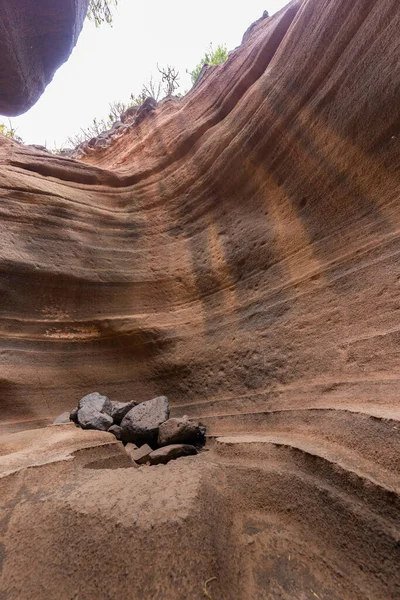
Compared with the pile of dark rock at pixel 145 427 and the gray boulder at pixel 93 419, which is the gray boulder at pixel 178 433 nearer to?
the pile of dark rock at pixel 145 427

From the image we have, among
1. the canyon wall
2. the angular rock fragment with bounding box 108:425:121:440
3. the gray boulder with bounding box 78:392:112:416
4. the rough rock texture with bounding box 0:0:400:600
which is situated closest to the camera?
the rough rock texture with bounding box 0:0:400:600

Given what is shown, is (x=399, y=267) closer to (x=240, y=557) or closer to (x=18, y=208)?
(x=240, y=557)

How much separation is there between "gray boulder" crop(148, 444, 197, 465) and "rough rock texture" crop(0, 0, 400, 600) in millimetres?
220

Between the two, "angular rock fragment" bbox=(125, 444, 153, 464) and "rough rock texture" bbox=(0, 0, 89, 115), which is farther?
"rough rock texture" bbox=(0, 0, 89, 115)

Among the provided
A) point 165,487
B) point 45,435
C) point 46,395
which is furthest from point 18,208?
point 165,487

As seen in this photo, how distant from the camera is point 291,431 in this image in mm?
2084

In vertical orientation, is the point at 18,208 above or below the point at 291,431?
above

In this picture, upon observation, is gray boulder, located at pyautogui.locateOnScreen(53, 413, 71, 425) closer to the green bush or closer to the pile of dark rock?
the pile of dark rock

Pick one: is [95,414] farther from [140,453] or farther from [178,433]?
[178,433]

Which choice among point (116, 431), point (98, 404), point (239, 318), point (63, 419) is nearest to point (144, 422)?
point (116, 431)

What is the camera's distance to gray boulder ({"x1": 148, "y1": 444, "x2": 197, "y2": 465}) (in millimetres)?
2256

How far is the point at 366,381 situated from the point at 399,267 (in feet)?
2.67

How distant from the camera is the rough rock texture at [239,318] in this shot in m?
1.37

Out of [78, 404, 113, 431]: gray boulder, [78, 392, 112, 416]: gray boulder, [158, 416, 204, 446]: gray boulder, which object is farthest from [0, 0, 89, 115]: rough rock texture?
[158, 416, 204, 446]: gray boulder
